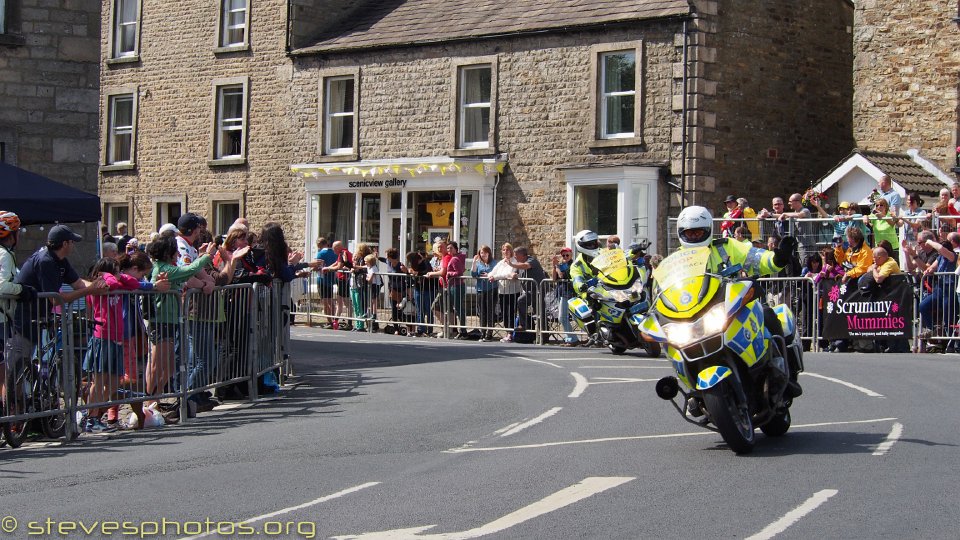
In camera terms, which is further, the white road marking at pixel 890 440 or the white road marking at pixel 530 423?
the white road marking at pixel 530 423

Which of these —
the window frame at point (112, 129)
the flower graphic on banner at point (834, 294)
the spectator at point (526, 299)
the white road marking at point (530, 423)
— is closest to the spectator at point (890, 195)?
the flower graphic on banner at point (834, 294)

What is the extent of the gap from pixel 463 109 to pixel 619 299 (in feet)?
48.5

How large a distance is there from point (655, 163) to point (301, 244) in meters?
11.1

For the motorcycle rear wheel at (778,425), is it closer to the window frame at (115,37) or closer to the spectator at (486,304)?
the spectator at (486,304)

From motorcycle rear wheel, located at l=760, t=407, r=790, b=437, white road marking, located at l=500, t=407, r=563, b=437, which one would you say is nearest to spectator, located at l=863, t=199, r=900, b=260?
white road marking, located at l=500, t=407, r=563, b=437

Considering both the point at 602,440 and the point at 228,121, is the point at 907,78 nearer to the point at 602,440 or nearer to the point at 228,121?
the point at 228,121

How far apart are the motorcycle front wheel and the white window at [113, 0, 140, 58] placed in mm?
34433

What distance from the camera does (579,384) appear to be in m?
16.2

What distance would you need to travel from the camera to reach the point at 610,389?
50.8ft

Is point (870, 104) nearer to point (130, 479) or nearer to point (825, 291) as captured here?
point (825, 291)

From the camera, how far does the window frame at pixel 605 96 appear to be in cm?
3083

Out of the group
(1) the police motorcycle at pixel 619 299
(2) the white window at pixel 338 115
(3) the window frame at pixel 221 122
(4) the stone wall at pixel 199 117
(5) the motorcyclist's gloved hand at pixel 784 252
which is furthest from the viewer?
(3) the window frame at pixel 221 122

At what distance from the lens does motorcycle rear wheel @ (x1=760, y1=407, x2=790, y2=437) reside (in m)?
11.2

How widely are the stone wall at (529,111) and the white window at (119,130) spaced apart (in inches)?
361
